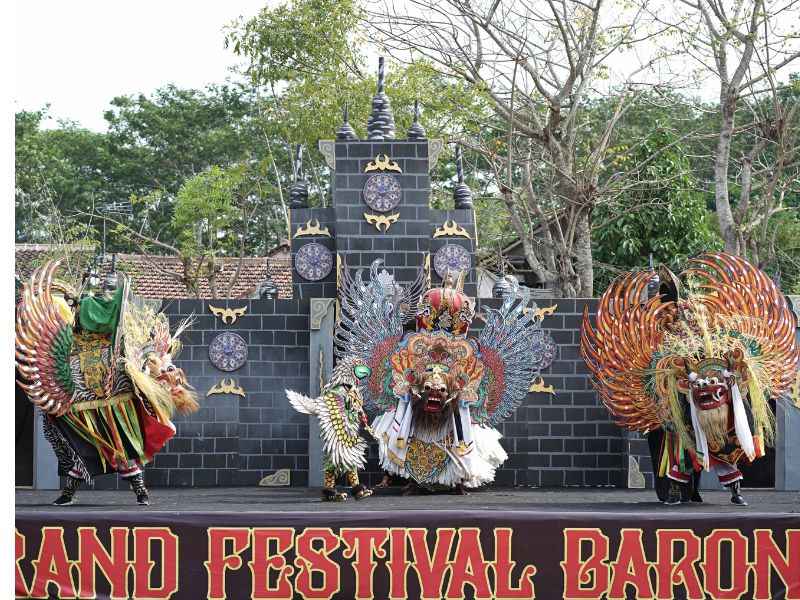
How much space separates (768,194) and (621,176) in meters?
2.40

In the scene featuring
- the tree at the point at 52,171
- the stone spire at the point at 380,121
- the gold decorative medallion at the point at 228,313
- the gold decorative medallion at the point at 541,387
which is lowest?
the gold decorative medallion at the point at 541,387

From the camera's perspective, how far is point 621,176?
17.4 metres

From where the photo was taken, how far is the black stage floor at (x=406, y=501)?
9.11 m

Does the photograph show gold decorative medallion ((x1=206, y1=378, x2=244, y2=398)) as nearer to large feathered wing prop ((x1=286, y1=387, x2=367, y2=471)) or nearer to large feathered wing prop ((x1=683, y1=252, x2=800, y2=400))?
large feathered wing prop ((x1=286, y1=387, x2=367, y2=471))

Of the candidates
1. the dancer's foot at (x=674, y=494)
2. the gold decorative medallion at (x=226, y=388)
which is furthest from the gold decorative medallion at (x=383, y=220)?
the dancer's foot at (x=674, y=494)

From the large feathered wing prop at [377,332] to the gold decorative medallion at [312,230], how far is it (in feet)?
3.96

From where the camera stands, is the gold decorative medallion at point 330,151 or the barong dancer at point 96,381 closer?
the barong dancer at point 96,381

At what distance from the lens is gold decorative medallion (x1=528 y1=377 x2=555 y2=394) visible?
1189cm

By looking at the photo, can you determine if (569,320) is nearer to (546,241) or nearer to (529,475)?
(529,475)

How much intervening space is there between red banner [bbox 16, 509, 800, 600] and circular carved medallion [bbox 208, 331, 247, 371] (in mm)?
3272

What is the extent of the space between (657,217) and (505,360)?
866 cm

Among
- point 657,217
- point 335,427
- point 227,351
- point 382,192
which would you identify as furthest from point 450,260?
point 657,217

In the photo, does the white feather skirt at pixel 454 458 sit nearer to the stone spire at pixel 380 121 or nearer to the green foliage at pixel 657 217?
the stone spire at pixel 380 121

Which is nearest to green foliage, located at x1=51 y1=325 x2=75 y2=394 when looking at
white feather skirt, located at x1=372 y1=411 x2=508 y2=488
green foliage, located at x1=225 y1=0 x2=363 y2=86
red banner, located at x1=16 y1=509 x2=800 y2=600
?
red banner, located at x1=16 y1=509 x2=800 y2=600
